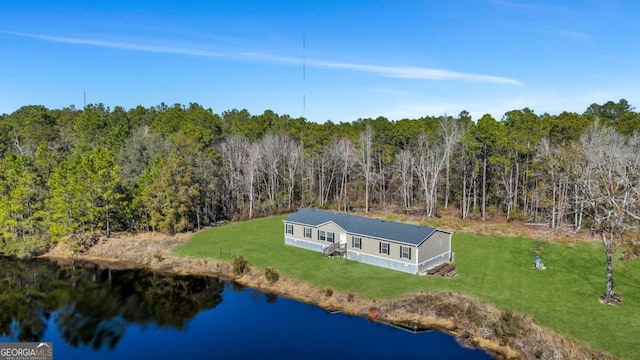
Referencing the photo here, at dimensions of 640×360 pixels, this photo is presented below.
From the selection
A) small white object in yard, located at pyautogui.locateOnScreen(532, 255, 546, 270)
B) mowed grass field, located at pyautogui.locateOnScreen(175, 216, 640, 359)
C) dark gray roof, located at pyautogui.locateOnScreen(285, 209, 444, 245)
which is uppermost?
dark gray roof, located at pyautogui.locateOnScreen(285, 209, 444, 245)

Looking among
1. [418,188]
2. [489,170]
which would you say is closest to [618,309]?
[489,170]

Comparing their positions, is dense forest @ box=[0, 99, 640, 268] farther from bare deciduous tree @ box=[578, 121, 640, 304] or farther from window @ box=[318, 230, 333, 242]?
window @ box=[318, 230, 333, 242]

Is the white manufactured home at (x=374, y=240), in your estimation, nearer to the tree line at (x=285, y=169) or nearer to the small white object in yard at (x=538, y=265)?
the small white object in yard at (x=538, y=265)

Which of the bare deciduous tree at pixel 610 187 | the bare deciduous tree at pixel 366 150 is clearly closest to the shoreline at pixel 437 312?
the bare deciduous tree at pixel 610 187

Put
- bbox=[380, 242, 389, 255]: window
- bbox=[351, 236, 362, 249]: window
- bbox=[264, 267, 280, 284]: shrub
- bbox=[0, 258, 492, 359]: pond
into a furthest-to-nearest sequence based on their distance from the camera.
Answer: bbox=[351, 236, 362, 249]: window < bbox=[380, 242, 389, 255]: window < bbox=[264, 267, 280, 284]: shrub < bbox=[0, 258, 492, 359]: pond

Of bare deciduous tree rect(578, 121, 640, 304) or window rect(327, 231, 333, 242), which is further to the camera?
window rect(327, 231, 333, 242)

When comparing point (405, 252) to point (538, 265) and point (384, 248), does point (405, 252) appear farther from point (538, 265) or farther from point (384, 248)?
point (538, 265)

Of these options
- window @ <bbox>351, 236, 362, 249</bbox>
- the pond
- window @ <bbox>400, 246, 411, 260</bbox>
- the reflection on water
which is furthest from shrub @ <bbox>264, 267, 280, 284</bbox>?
window @ <bbox>400, 246, 411, 260</bbox>
